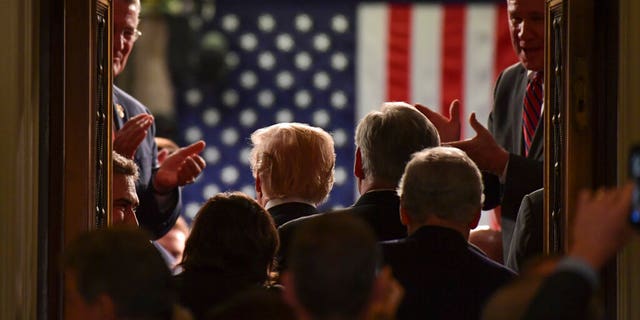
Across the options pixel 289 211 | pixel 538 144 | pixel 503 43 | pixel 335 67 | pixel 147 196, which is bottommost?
pixel 147 196

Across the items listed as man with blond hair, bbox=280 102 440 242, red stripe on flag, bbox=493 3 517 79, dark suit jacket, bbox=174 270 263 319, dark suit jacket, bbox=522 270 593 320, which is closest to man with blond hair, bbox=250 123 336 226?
man with blond hair, bbox=280 102 440 242

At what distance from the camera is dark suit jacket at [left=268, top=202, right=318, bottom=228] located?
4.38 m

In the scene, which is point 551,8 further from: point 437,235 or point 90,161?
point 90,161

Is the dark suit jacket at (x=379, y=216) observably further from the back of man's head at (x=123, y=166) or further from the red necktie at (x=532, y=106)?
the red necktie at (x=532, y=106)

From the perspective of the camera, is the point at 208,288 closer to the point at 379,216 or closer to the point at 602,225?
the point at 379,216

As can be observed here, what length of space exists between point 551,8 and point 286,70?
232 inches

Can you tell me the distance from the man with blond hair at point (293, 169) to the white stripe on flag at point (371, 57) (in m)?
5.15

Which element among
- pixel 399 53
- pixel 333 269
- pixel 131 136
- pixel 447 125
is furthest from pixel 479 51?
pixel 333 269

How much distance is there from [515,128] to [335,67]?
14.7 ft

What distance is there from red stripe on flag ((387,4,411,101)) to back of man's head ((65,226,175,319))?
7.03m

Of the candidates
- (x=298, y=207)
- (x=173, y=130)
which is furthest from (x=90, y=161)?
(x=173, y=130)

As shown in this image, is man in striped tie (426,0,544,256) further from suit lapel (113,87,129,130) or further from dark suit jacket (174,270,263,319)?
dark suit jacket (174,270,263,319)

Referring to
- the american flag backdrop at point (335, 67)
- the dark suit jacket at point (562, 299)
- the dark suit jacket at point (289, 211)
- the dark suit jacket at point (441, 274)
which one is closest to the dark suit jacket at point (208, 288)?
the dark suit jacket at point (441, 274)

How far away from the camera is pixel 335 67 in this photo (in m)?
9.88
